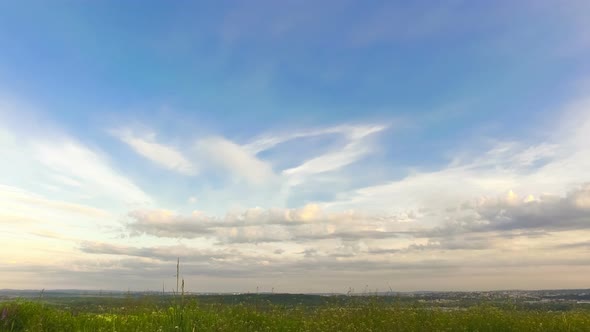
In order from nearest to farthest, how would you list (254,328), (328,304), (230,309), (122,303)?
1. (254,328)
2. (230,309)
3. (122,303)
4. (328,304)

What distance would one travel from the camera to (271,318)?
1318 centimetres

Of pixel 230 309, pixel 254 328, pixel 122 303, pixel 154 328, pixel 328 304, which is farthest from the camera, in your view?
pixel 328 304

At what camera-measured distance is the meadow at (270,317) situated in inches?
439

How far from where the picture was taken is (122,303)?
50.6 feet

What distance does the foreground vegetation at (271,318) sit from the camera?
1112 centimetres

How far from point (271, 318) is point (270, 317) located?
0.10 m

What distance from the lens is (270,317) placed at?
1327cm

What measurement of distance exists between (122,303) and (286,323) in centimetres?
663

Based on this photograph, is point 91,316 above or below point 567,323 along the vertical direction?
above

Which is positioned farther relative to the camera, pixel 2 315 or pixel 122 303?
pixel 122 303

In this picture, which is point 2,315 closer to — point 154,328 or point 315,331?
point 154,328

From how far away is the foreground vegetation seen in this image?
1112 centimetres

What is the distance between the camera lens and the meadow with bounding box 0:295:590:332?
36.6 ft

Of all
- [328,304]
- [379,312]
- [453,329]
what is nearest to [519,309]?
[453,329]
